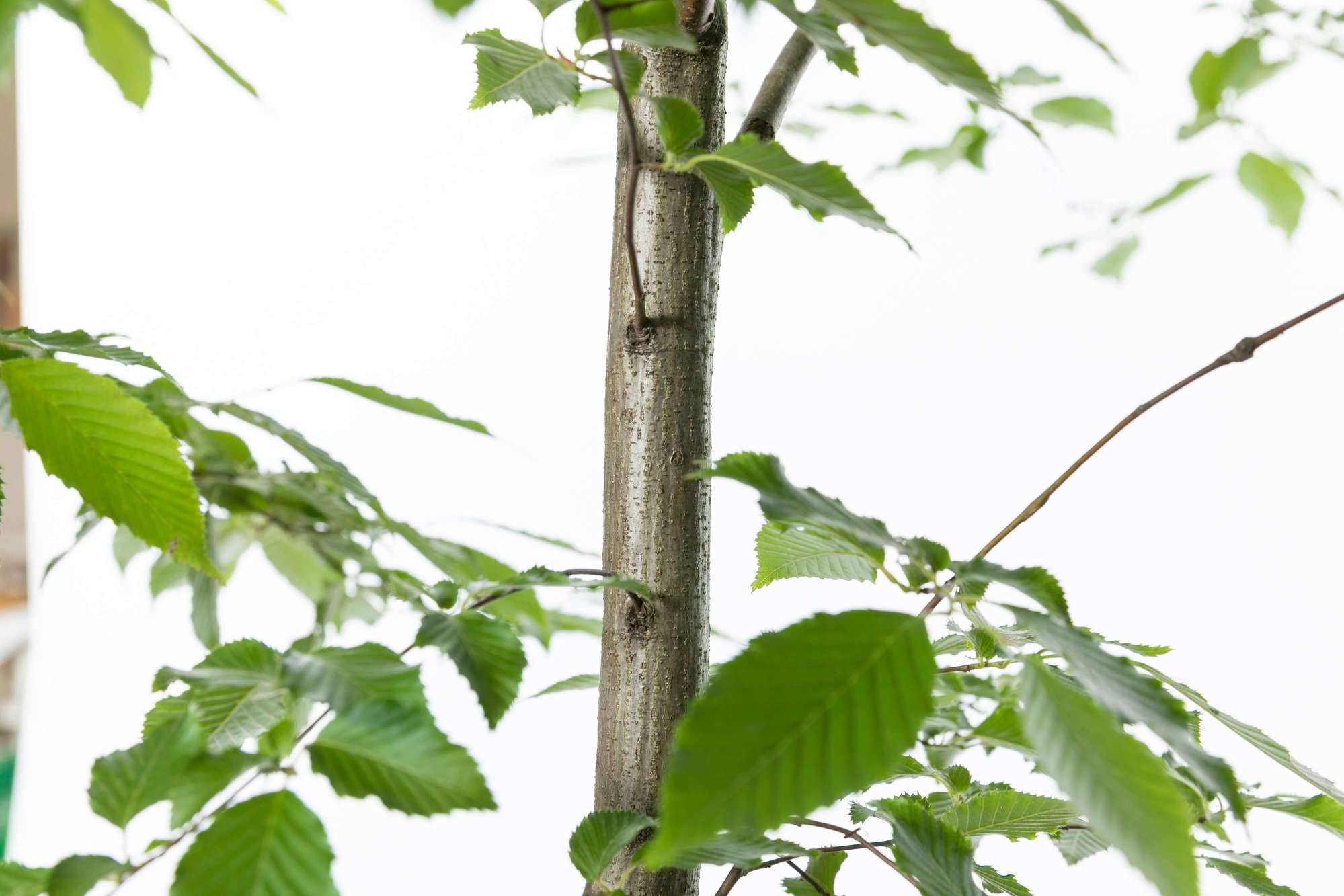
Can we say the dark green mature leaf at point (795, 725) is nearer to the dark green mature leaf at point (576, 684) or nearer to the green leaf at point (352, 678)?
the green leaf at point (352, 678)

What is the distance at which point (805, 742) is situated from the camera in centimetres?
12

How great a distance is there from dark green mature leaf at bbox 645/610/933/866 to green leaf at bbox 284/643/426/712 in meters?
0.07

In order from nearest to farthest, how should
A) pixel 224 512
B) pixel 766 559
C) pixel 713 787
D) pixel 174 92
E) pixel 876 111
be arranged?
pixel 713 787, pixel 766 559, pixel 224 512, pixel 876 111, pixel 174 92

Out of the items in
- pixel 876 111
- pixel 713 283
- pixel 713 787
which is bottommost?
pixel 713 787

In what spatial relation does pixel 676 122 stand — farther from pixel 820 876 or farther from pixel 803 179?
pixel 820 876

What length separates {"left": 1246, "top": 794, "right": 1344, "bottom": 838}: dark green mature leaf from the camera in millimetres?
205

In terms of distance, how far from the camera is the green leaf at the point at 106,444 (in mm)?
186

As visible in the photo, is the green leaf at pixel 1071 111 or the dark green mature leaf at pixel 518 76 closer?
the dark green mature leaf at pixel 518 76

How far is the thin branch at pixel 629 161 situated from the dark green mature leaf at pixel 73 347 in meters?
0.11

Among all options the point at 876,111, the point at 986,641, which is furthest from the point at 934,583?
the point at 876,111

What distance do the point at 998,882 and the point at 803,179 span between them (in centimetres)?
16

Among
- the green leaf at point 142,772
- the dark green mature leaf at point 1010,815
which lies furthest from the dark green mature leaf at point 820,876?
the green leaf at point 142,772

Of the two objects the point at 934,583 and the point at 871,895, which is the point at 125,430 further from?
the point at 871,895

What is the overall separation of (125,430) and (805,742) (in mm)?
141
